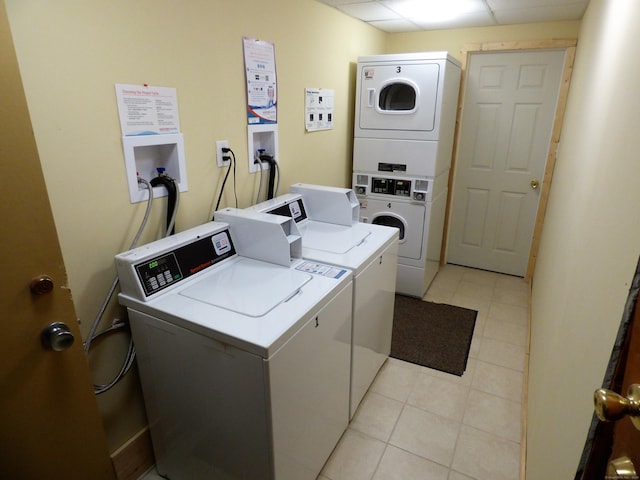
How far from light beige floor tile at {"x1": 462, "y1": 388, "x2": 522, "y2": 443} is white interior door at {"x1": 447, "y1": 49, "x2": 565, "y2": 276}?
6.64ft

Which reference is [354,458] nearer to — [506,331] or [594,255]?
[594,255]

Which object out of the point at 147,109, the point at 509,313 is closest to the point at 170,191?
the point at 147,109

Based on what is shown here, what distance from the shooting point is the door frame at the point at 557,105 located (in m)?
3.21

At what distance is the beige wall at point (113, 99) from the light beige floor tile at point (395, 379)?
A: 52.3 inches

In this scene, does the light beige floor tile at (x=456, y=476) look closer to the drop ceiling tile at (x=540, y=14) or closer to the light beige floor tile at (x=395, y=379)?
the light beige floor tile at (x=395, y=379)

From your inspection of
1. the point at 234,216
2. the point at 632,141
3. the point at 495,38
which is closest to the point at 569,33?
the point at 495,38

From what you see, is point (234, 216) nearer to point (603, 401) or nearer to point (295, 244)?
point (295, 244)

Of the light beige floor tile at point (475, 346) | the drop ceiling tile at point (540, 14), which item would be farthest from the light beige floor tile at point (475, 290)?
the drop ceiling tile at point (540, 14)

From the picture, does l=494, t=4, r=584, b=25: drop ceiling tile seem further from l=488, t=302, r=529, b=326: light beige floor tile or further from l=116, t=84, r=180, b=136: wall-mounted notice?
l=116, t=84, r=180, b=136: wall-mounted notice

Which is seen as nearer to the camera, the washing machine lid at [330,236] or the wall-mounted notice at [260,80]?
the washing machine lid at [330,236]

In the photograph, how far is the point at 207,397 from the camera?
142cm

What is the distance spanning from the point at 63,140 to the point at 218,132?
2.53 feet

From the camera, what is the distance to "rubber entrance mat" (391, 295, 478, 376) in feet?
8.69

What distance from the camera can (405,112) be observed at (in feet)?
9.98
